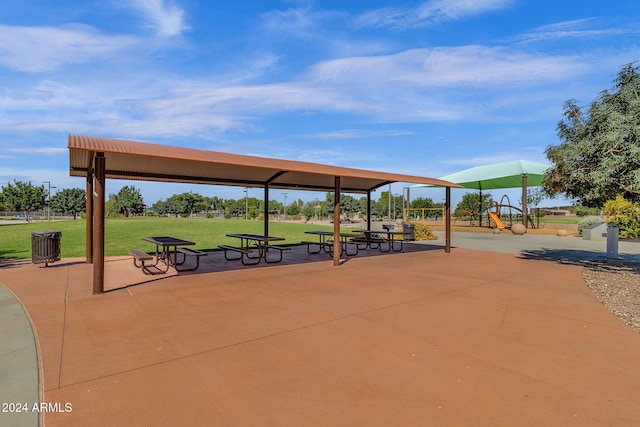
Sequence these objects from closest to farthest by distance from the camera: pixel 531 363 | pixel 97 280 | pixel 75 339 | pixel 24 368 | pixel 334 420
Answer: pixel 334 420, pixel 24 368, pixel 531 363, pixel 75 339, pixel 97 280

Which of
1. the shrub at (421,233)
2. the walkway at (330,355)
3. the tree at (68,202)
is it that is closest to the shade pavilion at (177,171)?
the walkway at (330,355)

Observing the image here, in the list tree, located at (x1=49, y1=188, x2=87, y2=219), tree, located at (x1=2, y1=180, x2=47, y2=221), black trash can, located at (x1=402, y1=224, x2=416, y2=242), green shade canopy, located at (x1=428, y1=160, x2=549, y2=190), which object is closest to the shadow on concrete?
black trash can, located at (x1=402, y1=224, x2=416, y2=242)

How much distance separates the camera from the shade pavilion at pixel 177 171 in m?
6.44

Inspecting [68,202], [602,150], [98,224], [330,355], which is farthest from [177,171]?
[68,202]

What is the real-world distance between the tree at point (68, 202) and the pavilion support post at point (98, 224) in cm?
6722

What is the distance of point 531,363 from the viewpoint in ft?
12.4

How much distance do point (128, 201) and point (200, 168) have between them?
61.5m

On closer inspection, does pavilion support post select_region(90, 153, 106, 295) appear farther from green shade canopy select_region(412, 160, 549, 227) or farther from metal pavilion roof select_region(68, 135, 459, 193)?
green shade canopy select_region(412, 160, 549, 227)

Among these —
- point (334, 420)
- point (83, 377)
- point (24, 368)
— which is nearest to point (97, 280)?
point (24, 368)

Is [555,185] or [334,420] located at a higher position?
[555,185]

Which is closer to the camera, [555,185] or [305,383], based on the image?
[305,383]

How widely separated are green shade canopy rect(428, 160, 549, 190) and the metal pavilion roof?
51.5 ft

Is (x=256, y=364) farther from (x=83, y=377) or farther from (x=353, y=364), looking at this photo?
(x=83, y=377)

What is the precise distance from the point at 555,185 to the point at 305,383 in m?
10.2
